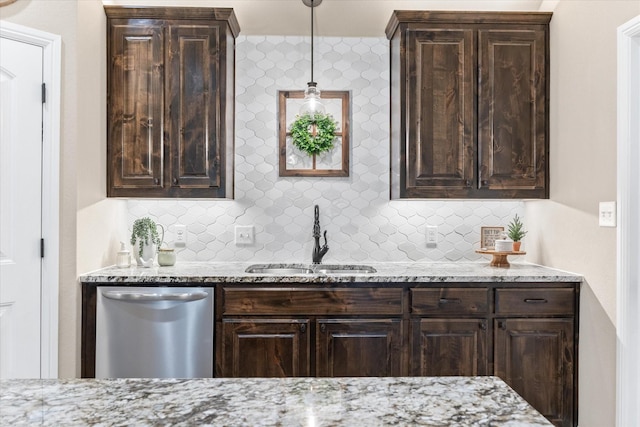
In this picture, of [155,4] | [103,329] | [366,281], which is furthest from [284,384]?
[155,4]

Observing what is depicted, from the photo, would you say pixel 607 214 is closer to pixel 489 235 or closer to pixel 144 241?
pixel 489 235

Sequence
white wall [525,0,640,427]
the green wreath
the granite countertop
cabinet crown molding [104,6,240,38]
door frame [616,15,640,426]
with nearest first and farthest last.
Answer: the granite countertop < door frame [616,15,640,426] < white wall [525,0,640,427] < cabinet crown molding [104,6,240,38] < the green wreath

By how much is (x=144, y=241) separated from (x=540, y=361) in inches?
92.9

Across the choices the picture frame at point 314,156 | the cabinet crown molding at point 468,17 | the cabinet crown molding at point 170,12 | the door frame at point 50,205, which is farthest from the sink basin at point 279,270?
the cabinet crown molding at point 468,17

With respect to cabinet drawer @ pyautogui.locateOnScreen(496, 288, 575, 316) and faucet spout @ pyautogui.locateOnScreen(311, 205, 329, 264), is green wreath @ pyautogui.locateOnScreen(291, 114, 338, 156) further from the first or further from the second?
cabinet drawer @ pyautogui.locateOnScreen(496, 288, 575, 316)

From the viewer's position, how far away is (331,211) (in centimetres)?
330

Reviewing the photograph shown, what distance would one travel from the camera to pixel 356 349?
8.45 feet

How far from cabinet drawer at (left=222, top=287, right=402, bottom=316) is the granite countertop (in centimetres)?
169

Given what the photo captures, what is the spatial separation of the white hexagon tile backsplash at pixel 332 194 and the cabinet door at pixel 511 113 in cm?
40

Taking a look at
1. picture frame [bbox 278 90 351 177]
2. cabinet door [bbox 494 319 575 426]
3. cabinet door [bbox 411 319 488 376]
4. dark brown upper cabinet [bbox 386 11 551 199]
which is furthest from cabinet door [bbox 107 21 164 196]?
cabinet door [bbox 494 319 575 426]

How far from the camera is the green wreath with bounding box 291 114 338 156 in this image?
321 cm

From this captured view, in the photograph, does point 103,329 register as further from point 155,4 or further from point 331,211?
point 155,4

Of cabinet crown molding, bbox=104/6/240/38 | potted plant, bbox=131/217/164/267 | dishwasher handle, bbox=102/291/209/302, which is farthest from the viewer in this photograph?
potted plant, bbox=131/217/164/267

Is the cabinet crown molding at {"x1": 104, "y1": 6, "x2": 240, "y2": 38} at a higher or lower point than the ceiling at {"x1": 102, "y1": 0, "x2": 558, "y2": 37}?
lower
